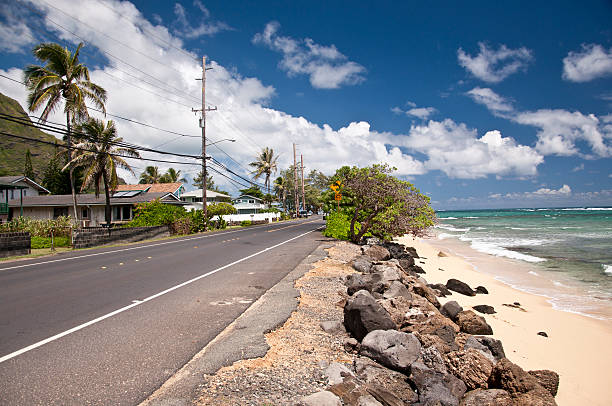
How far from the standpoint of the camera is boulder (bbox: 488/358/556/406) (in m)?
3.62

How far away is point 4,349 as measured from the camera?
465 centimetres

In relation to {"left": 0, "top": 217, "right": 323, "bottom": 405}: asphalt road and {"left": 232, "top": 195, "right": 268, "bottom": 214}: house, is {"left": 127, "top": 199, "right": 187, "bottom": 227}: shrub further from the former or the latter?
{"left": 232, "top": 195, "right": 268, "bottom": 214}: house

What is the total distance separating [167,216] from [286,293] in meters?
21.9

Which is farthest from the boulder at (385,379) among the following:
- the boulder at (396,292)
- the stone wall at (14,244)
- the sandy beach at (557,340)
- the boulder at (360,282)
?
the stone wall at (14,244)

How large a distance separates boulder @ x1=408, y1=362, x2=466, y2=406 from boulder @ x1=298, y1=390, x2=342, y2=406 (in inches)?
39.7

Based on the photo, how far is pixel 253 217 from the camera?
168ft

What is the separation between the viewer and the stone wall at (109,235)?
63.3ft

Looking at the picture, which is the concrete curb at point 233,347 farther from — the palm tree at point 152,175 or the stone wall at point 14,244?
the palm tree at point 152,175

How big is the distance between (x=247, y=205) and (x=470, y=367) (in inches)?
2508

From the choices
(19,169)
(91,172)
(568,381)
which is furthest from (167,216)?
(19,169)

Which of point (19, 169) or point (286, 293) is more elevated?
point (19, 169)

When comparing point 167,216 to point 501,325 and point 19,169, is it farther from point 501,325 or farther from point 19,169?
point 19,169

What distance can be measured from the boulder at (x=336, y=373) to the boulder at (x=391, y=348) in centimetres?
52

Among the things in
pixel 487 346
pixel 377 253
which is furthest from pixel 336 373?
pixel 377 253
